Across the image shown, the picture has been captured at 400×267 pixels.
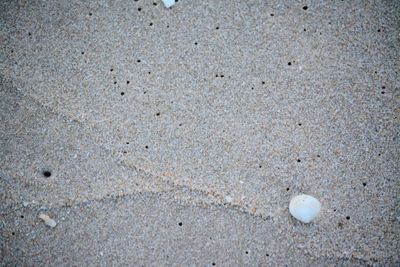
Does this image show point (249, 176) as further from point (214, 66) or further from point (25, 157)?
point (25, 157)

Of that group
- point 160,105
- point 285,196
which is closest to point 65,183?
point 160,105

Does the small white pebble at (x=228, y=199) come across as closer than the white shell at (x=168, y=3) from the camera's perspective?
Yes

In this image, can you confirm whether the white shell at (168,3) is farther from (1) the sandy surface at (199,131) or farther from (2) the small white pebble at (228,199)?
(2) the small white pebble at (228,199)

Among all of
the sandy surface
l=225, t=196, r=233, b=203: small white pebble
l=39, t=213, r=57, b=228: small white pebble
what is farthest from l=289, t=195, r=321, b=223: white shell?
l=39, t=213, r=57, b=228: small white pebble

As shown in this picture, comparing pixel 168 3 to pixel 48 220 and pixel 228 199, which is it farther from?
pixel 48 220

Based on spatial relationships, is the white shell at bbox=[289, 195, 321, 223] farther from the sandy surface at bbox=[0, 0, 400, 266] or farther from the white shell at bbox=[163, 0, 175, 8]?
the white shell at bbox=[163, 0, 175, 8]

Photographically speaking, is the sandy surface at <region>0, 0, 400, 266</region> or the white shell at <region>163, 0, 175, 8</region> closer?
the sandy surface at <region>0, 0, 400, 266</region>

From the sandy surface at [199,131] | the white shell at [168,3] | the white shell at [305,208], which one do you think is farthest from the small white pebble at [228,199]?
the white shell at [168,3]
